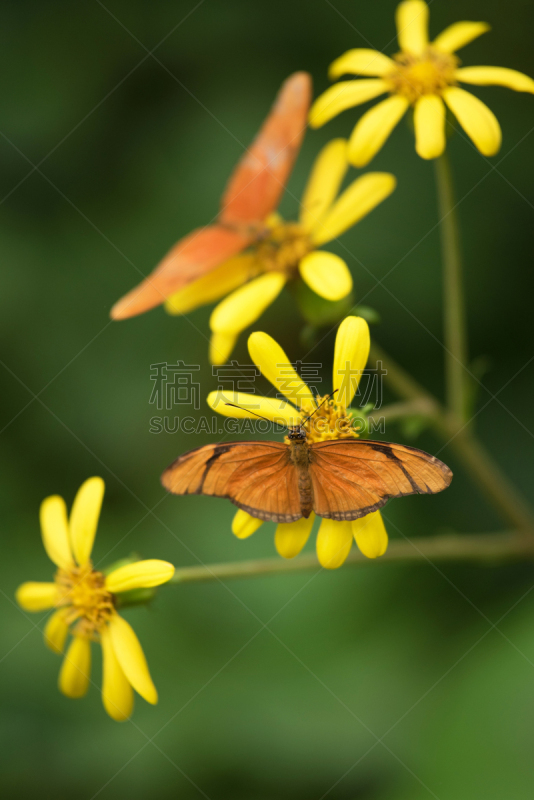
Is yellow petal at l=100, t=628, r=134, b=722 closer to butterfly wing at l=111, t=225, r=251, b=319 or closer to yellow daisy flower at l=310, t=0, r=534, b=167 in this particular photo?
butterfly wing at l=111, t=225, r=251, b=319

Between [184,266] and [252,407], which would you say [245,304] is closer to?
[184,266]

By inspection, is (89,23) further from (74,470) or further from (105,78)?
(74,470)

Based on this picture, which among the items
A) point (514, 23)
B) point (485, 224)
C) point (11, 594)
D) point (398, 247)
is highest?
point (514, 23)

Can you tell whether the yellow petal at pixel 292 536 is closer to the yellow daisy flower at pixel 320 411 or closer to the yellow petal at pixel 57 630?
the yellow daisy flower at pixel 320 411

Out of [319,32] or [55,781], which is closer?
[55,781]

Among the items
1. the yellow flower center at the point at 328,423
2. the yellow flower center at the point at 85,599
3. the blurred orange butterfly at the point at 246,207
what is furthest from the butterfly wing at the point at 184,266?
the yellow flower center at the point at 85,599

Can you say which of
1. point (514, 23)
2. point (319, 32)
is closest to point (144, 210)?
point (319, 32)
